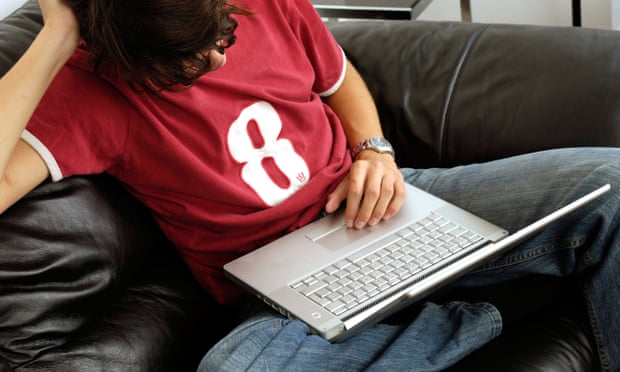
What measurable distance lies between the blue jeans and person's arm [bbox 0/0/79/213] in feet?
1.21

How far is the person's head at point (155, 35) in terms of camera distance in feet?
4.13

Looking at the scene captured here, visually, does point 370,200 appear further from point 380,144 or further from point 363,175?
point 380,144

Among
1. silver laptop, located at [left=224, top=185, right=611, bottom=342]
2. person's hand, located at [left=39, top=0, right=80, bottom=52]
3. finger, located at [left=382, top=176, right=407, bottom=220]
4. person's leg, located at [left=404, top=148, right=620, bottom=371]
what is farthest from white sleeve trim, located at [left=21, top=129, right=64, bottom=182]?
person's leg, located at [left=404, top=148, right=620, bottom=371]

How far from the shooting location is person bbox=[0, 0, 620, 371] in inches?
51.2

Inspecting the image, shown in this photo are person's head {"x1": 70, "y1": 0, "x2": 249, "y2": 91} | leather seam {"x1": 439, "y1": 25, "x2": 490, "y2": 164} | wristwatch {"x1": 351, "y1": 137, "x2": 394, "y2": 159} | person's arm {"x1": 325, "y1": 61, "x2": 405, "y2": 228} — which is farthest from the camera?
leather seam {"x1": 439, "y1": 25, "x2": 490, "y2": 164}

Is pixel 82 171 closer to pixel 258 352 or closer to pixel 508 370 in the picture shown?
pixel 258 352

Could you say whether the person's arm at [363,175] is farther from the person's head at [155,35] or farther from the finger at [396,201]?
the person's head at [155,35]

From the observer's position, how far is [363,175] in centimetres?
154

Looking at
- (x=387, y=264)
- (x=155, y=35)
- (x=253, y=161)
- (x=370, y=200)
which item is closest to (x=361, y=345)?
(x=387, y=264)

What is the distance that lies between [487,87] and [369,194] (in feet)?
1.48

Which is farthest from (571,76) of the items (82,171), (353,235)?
(82,171)

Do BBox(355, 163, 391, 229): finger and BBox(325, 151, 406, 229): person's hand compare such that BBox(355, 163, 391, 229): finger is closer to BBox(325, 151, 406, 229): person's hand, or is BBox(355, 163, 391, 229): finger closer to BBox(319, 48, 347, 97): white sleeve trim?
BBox(325, 151, 406, 229): person's hand

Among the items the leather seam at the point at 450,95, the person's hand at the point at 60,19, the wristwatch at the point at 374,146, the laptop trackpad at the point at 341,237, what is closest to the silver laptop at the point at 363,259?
the laptop trackpad at the point at 341,237

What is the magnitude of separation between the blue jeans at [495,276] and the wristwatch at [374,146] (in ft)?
0.30
